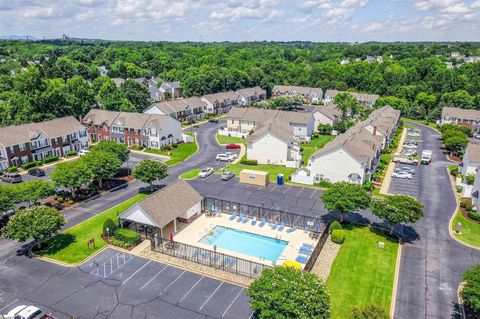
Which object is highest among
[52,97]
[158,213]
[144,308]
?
[52,97]

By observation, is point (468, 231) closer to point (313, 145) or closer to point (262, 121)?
point (313, 145)

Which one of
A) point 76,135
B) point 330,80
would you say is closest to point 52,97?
point 76,135

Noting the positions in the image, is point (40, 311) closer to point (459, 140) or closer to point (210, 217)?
point (210, 217)

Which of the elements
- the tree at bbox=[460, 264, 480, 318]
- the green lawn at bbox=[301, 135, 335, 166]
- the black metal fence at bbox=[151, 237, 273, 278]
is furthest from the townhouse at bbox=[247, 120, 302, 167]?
the tree at bbox=[460, 264, 480, 318]

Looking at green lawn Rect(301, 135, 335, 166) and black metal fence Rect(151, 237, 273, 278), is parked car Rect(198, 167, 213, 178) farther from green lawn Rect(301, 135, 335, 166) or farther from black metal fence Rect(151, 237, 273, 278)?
black metal fence Rect(151, 237, 273, 278)

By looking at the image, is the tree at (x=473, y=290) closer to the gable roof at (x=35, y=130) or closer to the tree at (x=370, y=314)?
the tree at (x=370, y=314)

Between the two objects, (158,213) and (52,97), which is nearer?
(158,213)
